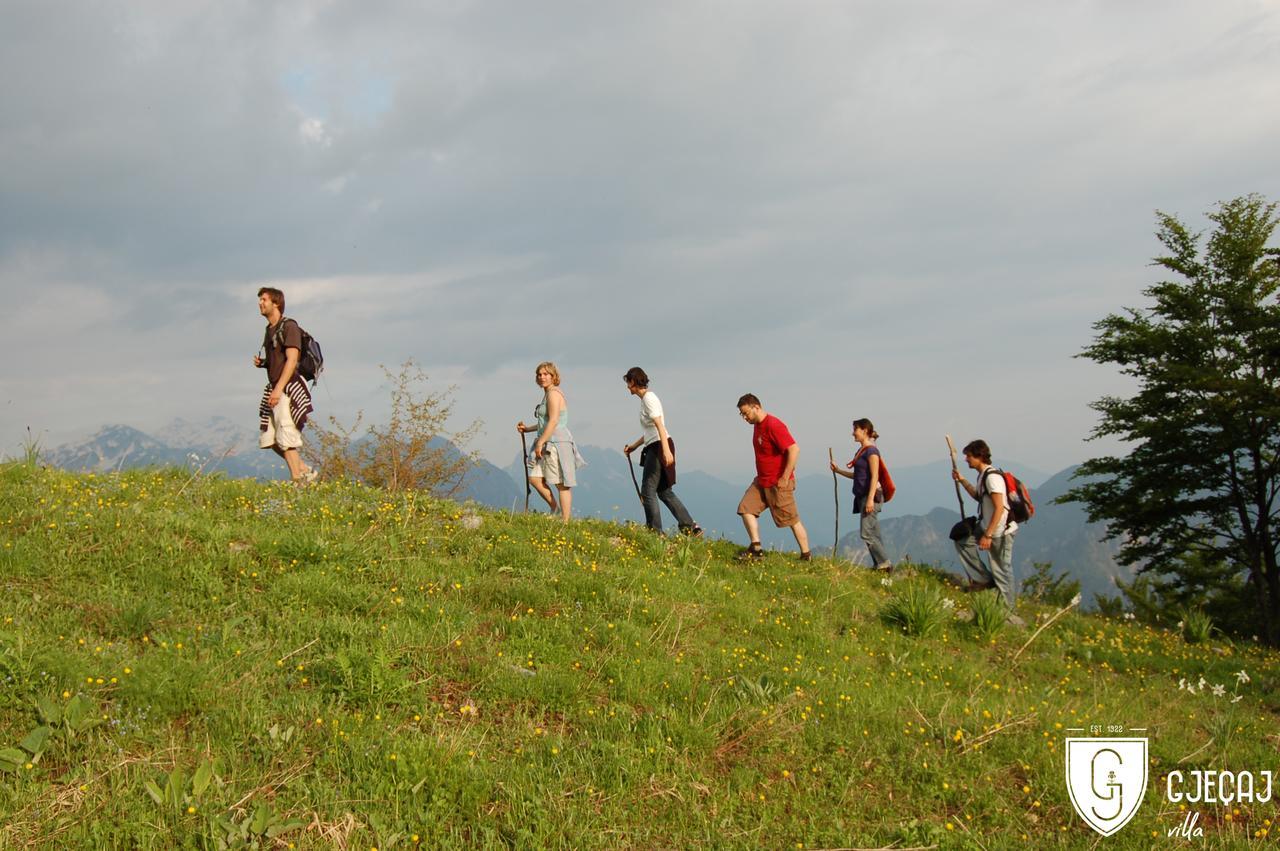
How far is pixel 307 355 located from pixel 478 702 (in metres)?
6.42

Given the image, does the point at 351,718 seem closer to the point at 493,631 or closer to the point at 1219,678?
the point at 493,631

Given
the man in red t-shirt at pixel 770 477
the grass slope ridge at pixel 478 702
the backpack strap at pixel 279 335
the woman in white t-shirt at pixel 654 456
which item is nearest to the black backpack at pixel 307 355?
the backpack strap at pixel 279 335

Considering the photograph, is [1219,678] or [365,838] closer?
[365,838]

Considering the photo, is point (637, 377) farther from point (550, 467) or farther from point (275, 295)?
point (275, 295)

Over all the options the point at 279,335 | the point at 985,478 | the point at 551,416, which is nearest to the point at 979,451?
the point at 985,478

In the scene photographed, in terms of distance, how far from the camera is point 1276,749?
238 inches

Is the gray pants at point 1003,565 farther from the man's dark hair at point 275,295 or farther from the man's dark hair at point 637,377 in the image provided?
the man's dark hair at point 275,295

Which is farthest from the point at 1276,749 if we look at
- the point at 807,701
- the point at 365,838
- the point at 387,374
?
the point at 387,374

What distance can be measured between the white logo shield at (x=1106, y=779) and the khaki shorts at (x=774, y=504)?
16.7ft

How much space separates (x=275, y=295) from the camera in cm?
994

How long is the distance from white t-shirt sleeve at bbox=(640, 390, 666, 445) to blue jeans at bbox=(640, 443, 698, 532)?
15 cm

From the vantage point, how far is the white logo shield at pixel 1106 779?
482 cm

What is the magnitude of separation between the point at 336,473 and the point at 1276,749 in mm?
23067

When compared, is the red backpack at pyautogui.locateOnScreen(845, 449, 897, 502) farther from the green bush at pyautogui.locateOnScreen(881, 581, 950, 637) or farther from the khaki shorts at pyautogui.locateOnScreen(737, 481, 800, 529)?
the green bush at pyautogui.locateOnScreen(881, 581, 950, 637)
